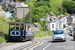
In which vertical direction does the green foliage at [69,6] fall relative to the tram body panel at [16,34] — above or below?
above

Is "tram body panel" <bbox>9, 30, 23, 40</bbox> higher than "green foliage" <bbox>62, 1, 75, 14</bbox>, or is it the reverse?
"green foliage" <bbox>62, 1, 75, 14</bbox>

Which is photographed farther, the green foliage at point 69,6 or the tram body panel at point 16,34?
the green foliage at point 69,6

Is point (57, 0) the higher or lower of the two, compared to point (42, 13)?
higher

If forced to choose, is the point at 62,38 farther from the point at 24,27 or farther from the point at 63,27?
the point at 63,27

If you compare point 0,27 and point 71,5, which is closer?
point 0,27

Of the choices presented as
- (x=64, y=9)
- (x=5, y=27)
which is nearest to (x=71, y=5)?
(x=64, y=9)

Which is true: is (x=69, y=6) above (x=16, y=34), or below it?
above

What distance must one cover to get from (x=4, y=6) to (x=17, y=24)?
1769 inches

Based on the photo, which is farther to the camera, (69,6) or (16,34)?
(69,6)

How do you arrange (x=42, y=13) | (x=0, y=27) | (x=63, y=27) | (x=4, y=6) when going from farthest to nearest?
(x=63, y=27)
(x=4, y=6)
(x=42, y=13)
(x=0, y=27)

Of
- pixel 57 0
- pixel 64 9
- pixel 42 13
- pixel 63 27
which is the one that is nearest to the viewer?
pixel 42 13

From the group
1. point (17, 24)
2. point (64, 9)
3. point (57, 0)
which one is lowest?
point (17, 24)

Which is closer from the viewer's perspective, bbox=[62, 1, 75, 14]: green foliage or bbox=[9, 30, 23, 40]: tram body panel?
bbox=[9, 30, 23, 40]: tram body panel

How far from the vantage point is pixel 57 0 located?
652ft
